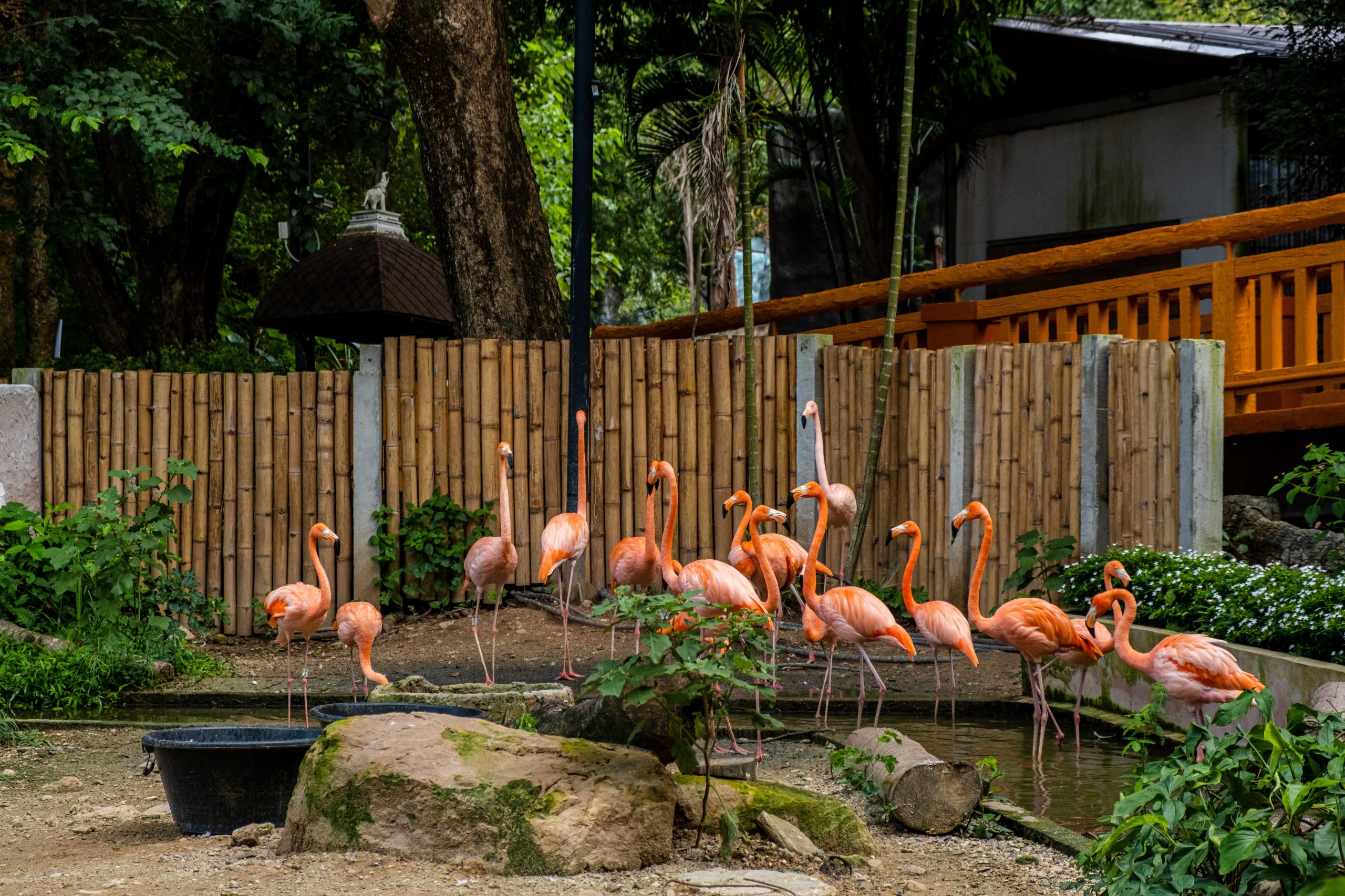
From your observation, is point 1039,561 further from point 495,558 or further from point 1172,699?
point 495,558

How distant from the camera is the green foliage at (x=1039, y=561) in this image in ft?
26.6

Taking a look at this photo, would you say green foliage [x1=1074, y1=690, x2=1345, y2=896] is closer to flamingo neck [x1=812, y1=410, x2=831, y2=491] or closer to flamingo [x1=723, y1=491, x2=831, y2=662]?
flamingo [x1=723, y1=491, x2=831, y2=662]

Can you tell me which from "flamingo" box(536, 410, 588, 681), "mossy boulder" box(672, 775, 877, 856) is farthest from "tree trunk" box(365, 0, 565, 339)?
"mossy boulder" box(672, 775, 877, 856)

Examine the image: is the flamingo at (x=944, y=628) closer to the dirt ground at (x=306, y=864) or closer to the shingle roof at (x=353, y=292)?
the dirt ground at (x=306, y=864)

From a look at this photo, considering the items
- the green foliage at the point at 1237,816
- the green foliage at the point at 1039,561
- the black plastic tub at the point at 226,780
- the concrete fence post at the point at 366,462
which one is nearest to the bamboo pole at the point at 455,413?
→ the concrete fence post at the point at 366,462

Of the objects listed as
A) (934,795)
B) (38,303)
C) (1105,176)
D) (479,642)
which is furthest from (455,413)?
(38,303)

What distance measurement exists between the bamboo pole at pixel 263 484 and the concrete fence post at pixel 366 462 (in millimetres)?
565

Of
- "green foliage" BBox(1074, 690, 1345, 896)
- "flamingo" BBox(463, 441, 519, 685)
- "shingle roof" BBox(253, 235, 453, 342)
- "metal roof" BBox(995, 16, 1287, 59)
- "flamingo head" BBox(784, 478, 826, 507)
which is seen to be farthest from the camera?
"metal roof" BBox(995, 16, 1287, 59)

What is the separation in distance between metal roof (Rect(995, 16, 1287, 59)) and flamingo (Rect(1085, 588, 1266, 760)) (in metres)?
8.50

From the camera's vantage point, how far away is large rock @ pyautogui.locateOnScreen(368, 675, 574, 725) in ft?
18.1

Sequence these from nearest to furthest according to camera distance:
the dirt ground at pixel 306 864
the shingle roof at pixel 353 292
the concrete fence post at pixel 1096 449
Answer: the dirt ground at pixel 306 864 → the concrete fence post at pixel 1096 449 → the shingle roof at pixel 353 292

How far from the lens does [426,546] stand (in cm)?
923

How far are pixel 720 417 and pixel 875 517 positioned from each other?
4.54 ft

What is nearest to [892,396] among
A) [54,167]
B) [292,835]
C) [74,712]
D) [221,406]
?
[221,406]
